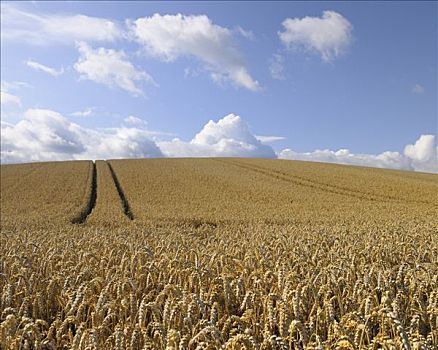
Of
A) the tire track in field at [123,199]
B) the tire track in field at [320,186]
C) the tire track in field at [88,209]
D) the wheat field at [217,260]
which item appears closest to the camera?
the wheat field at [217,260]

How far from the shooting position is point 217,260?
6758mm

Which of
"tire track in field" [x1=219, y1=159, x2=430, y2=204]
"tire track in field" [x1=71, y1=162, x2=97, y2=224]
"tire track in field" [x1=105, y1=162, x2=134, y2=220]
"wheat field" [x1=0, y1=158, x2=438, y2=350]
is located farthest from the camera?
"tire track in field" [x1=219, y1=159, x2=430, y2=204]

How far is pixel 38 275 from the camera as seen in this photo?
20.7 ft

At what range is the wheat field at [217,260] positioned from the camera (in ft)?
13.0

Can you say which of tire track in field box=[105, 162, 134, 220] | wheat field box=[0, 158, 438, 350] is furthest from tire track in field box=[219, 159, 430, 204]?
tire track in field box=[105, 162, 134, 220]

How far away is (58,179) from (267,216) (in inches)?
1092

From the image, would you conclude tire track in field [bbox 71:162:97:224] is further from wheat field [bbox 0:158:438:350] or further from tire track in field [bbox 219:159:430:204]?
tire track in field [bbox 219:159:430:204]

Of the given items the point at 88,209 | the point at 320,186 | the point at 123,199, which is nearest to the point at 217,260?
the point at 88,209

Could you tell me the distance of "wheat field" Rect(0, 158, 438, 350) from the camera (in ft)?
13.0

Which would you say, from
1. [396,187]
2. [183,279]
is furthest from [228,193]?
[183,279]

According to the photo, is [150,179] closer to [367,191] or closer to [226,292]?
[367,191]

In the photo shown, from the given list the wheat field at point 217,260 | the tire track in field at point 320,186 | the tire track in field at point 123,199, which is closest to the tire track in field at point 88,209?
the wheat field at point 217,260

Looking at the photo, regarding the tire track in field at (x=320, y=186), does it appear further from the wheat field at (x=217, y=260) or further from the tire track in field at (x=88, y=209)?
the tire track in field at (x=88, y=209)

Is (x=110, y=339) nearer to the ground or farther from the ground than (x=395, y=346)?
nearer to the ground
